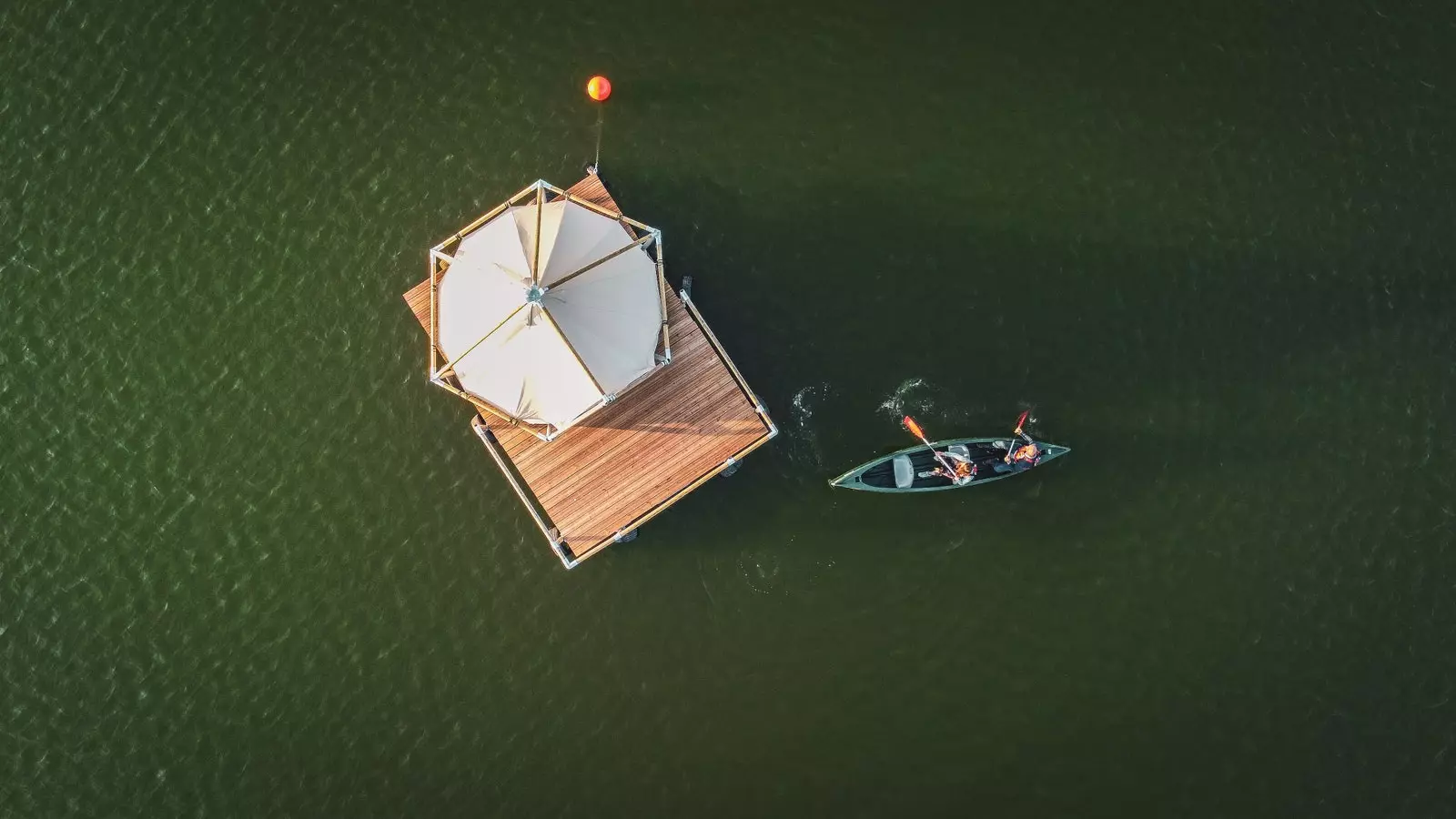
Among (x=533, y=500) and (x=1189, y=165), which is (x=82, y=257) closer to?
(x=533, y=500)

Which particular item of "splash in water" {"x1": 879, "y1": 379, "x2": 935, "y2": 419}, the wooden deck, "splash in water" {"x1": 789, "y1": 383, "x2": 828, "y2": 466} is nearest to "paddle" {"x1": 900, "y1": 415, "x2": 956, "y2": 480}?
"splash in water" {"x1": 879, "y1": 379, "x2": 935, "y2": 419}

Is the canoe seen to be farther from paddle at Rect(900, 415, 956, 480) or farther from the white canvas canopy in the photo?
the white canvas canopy

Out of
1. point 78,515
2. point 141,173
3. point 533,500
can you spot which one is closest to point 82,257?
point 141,173

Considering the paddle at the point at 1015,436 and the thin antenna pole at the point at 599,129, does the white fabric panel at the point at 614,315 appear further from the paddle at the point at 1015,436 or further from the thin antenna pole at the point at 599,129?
the paddle at the point at 1015,436

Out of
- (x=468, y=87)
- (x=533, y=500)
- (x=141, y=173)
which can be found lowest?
(x=533, y=500)

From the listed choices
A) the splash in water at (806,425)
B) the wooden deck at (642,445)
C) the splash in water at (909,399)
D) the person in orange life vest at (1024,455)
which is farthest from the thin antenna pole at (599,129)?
the person in orange life vest at (1024,455)

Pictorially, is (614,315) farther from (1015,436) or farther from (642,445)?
(1015,436)

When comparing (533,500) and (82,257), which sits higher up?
(82,257)
